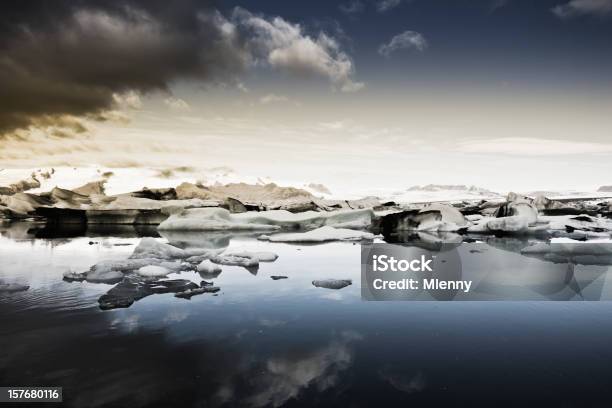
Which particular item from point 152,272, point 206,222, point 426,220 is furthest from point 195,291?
point 426,220

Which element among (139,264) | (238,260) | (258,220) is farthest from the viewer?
(258,220)

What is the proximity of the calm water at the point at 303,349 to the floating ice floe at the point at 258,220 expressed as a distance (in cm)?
913

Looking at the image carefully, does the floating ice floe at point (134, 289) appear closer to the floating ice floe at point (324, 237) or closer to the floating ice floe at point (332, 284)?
the floating ice floe at point (332, 284)

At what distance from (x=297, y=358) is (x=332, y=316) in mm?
895

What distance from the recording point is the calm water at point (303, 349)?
1.89m

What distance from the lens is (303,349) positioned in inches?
96.2

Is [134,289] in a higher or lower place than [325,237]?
higher

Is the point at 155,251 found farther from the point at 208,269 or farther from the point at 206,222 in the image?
the point at 206,222

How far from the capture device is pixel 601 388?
1.97 m

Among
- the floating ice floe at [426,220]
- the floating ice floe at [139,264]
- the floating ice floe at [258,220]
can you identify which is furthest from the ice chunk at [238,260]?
the floating ice floe at [258,220]

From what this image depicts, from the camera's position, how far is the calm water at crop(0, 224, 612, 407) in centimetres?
189

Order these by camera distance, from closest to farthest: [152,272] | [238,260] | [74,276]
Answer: [152,272] → [74,276] → [238,260]

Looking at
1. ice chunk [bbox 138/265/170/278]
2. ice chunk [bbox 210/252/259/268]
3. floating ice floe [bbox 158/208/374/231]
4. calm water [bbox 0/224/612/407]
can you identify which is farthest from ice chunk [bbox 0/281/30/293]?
floating ice floe [bbox 158/208/374/231]

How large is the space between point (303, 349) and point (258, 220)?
465 inches
